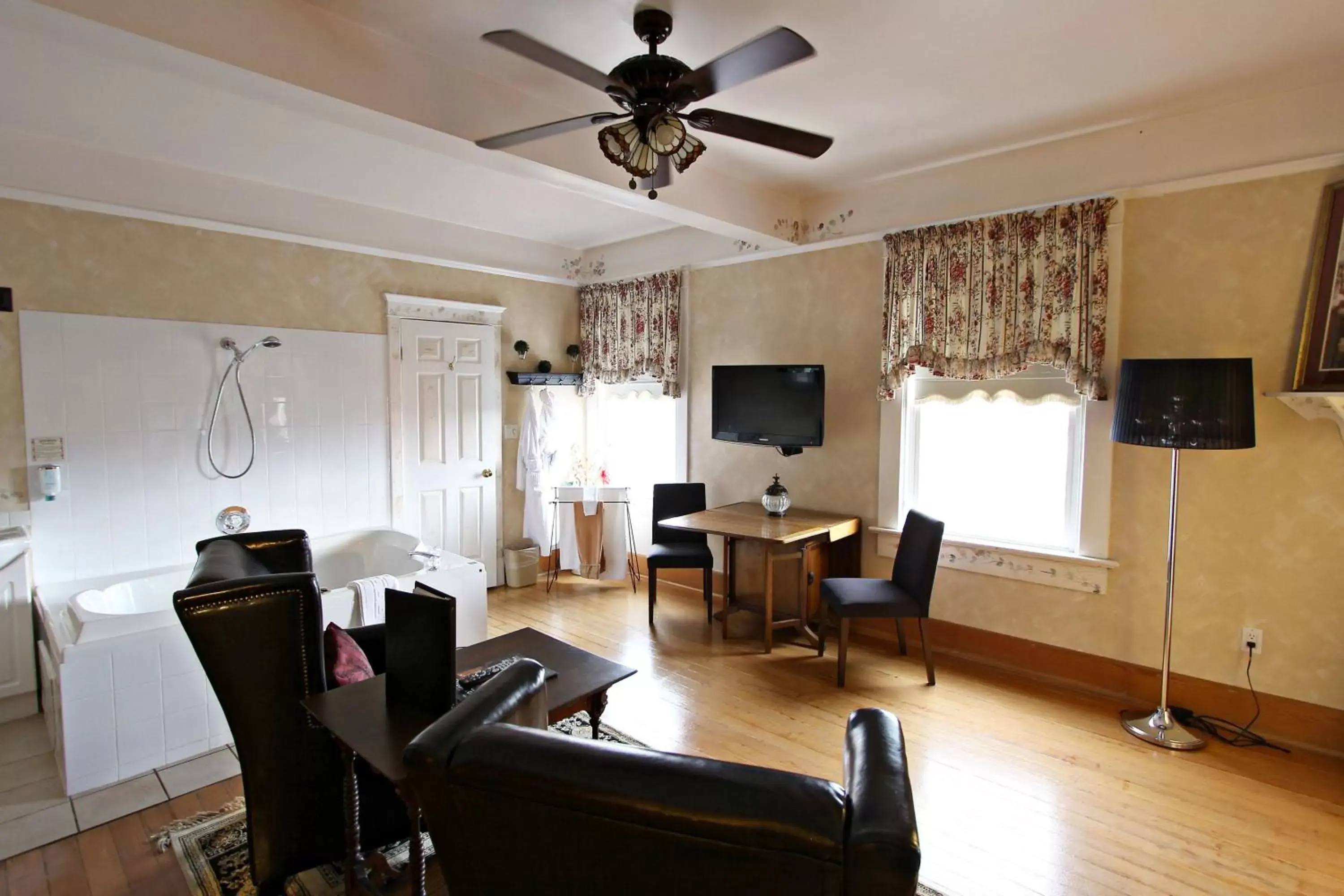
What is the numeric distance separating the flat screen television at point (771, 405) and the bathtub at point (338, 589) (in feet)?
6.22

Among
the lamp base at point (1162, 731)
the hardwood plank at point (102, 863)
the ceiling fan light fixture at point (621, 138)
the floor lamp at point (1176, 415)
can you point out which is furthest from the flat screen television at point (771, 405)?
the hardwood plank at point (102, 863)

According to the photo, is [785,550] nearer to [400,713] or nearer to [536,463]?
[536,463]

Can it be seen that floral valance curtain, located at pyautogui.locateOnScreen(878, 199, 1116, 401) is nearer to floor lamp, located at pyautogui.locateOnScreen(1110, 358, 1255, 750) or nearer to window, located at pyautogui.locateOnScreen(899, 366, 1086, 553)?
window, located at pyautogui.locateOnScreen(899, 366, 1086, 553)

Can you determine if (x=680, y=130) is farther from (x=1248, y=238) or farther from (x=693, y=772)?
(x=1248, y=238)

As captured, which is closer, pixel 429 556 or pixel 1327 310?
pixel 1327 310

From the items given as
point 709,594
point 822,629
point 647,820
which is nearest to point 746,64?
point 647,820

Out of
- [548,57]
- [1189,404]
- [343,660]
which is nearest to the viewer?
[548,57]

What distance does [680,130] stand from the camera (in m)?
2.08

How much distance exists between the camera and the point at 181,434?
12.3 feet

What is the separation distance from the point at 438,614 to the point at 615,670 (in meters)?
0.59

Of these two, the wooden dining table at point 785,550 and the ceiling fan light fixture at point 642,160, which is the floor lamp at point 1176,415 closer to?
the wooden dining table at point 785,550

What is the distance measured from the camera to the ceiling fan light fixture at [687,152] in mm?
2131

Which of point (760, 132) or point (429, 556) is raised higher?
point (760, 132)

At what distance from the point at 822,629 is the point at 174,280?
4.10 meters
